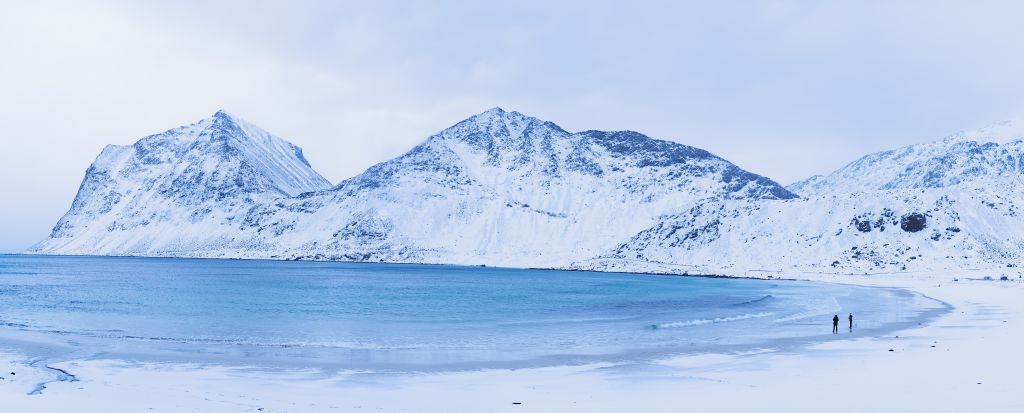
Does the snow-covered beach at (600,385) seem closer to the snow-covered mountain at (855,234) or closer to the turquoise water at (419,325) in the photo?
the turquoise water at (419,325)

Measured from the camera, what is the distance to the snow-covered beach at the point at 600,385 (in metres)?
22.0

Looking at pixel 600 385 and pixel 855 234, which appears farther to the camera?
pixel 855 234

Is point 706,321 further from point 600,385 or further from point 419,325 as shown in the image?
point 600,385

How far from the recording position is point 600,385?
26234 millimetres

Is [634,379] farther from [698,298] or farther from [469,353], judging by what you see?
[698,298]

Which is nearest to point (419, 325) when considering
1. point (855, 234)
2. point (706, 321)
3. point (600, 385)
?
point (706, 321)

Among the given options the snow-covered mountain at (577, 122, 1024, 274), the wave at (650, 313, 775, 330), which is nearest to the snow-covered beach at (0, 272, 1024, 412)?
the wave at (650, 313, 775, 330)

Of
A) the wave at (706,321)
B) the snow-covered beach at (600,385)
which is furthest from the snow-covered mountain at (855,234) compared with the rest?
the snow-covered beach at (600,385)

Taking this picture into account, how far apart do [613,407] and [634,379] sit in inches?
217

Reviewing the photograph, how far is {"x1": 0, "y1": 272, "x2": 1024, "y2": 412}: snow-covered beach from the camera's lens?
21969 mm

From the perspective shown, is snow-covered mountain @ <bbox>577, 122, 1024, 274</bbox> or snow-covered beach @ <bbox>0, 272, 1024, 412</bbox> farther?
snow-covered mountain @ <bbox>577, 122, 1024, 274</bbox>

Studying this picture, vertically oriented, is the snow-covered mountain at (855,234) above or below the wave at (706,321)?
above

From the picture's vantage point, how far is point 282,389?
82.8ft

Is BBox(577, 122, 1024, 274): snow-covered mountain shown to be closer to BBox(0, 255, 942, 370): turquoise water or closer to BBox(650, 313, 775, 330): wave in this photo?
BBox(0, 255, 942, 370): turquoise water
